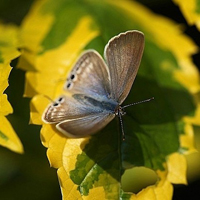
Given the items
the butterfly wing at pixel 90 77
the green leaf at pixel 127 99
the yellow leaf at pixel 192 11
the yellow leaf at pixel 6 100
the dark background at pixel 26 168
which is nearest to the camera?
the yellow leaf at pixel 6 100

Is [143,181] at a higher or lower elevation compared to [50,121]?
lower

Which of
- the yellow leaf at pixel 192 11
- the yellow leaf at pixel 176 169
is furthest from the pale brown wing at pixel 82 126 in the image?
the yellow leaf at pixel 192 11

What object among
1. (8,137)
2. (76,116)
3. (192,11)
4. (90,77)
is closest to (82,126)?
(76,116)

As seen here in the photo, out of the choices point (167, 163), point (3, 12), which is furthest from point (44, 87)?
point (3, 12)

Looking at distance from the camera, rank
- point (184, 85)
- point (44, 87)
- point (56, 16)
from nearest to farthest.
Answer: point (44, 87)
point (184, 85)
point (56, 16)

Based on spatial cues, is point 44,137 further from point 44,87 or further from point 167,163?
point 167,163

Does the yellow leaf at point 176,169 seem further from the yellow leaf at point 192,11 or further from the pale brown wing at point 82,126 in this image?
the yellow leaf at point 192,11

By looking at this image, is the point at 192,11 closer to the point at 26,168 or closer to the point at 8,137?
the point at 8,137
